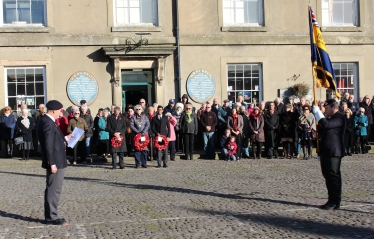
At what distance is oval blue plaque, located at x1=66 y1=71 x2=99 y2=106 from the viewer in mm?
20406

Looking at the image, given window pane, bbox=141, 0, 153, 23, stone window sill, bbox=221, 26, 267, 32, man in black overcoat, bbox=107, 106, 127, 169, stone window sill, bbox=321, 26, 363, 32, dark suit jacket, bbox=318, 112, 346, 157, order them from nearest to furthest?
dark suit jacket, bbox=318, 112, 346, 157 → man in black overcoat, bbox=107, 106, 127, 169 → window pane, bbox=141, 0, 153, 23 → stone window sill, bbox=221, 26, 267, 32 → stone window sill, bbox=321, 26, 363, 32

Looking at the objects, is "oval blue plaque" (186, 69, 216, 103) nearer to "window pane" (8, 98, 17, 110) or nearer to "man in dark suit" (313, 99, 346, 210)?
"window pane" (8, 98, 17, 110)

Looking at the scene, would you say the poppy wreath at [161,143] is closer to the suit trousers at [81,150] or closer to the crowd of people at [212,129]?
the crowd of people at [212,129]

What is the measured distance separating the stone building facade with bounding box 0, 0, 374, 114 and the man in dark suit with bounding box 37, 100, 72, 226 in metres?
11.3

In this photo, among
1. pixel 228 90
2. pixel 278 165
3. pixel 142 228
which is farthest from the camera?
pixel 228 90

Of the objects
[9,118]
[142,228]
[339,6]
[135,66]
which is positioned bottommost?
[142,228]

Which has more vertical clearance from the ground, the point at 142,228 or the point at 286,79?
the point at 286,79

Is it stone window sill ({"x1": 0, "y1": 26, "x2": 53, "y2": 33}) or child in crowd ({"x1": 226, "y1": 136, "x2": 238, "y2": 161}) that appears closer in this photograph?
child in crowd ({"x1": 226, "y1": 136, "x2": 238, "y2": 161})

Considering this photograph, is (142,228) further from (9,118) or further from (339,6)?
(339,6)

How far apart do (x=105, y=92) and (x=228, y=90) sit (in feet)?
14.8

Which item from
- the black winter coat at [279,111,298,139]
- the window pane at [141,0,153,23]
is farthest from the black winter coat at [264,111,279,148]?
the window pane at [141,0,153,23]

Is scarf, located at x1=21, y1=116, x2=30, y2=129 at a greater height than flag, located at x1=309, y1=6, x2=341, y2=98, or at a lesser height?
lesser

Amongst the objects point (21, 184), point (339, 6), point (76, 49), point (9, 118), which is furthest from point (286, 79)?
point (21, 184)

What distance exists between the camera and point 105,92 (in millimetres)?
20719
